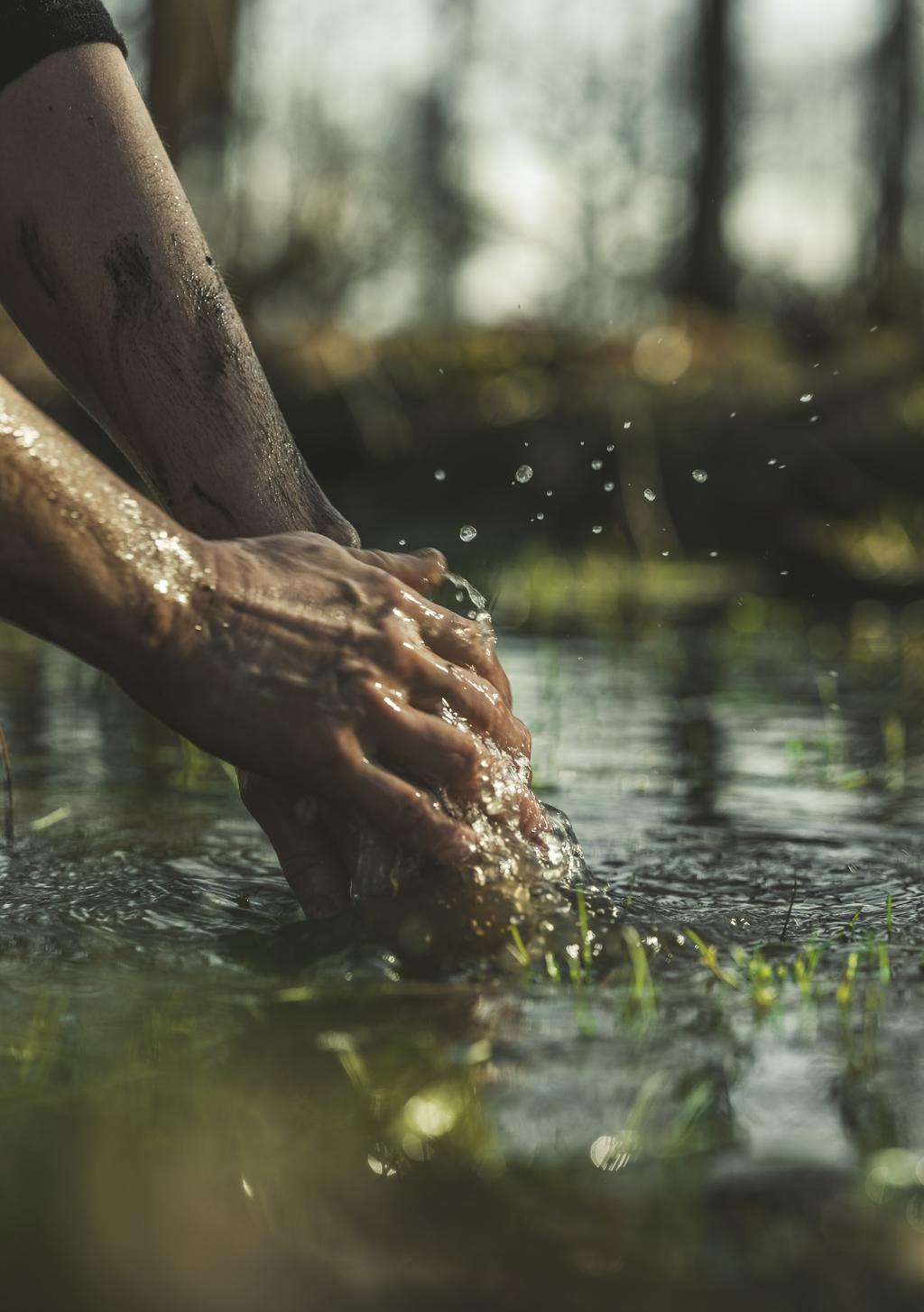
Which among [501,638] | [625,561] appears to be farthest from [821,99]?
[501,638]

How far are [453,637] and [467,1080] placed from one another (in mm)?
828

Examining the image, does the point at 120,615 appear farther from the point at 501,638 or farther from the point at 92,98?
the point at 501,638

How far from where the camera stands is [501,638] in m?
5.94

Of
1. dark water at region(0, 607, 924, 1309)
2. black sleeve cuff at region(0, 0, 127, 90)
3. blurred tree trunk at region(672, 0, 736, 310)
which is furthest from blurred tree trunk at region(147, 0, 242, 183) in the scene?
dark water at region(0, 607, 924, 1309)

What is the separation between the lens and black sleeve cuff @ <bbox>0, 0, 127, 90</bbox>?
90.7 inches

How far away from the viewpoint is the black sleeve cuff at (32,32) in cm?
230

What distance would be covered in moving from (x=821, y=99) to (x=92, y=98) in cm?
1726

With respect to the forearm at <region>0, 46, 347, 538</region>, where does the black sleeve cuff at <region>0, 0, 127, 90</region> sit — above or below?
above

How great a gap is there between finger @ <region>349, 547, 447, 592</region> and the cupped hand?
2cm

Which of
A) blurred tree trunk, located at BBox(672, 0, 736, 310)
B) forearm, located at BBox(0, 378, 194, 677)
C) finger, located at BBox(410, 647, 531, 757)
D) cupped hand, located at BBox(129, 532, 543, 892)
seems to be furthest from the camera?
blurred tree trunk, located at BBox(672, 0, 736, 310)

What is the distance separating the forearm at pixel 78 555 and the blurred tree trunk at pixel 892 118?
16483 mm

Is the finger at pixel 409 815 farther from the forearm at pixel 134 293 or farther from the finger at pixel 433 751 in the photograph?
the forearm at pixel 134 293

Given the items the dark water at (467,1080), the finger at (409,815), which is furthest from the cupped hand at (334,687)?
the dark water at (467,1080)

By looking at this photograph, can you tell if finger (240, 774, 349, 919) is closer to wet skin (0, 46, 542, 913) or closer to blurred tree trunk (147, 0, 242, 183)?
wet skin (0, 46, 542, 913)
